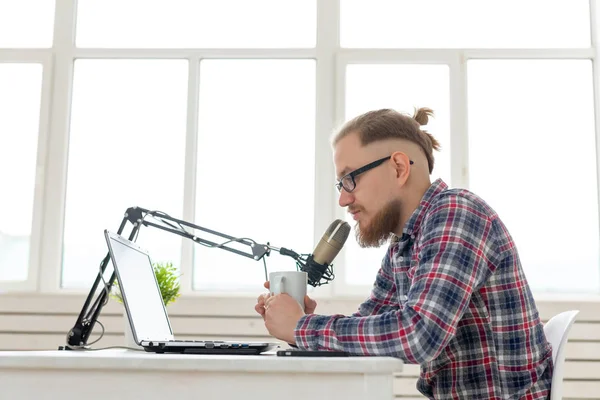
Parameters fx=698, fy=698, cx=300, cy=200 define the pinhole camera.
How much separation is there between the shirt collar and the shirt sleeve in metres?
0.12

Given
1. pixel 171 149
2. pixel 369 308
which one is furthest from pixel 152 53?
pixel 369 308

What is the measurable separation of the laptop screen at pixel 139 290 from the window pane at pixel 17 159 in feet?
6.55

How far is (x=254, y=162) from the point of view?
3.68m

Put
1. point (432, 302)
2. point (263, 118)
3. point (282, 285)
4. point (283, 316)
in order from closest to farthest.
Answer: point (432, 302)
point (283, 316)
point (282, 285)
point (263, 118)

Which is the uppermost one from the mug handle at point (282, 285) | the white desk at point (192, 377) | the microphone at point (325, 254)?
the microphone at point (325, 254)

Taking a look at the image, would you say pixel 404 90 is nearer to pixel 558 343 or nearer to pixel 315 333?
pixel 558 343

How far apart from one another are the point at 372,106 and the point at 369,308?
208 cm

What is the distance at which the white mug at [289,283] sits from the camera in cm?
145

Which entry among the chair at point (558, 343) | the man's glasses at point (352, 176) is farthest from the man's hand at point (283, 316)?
the chair at point (558, 343)
